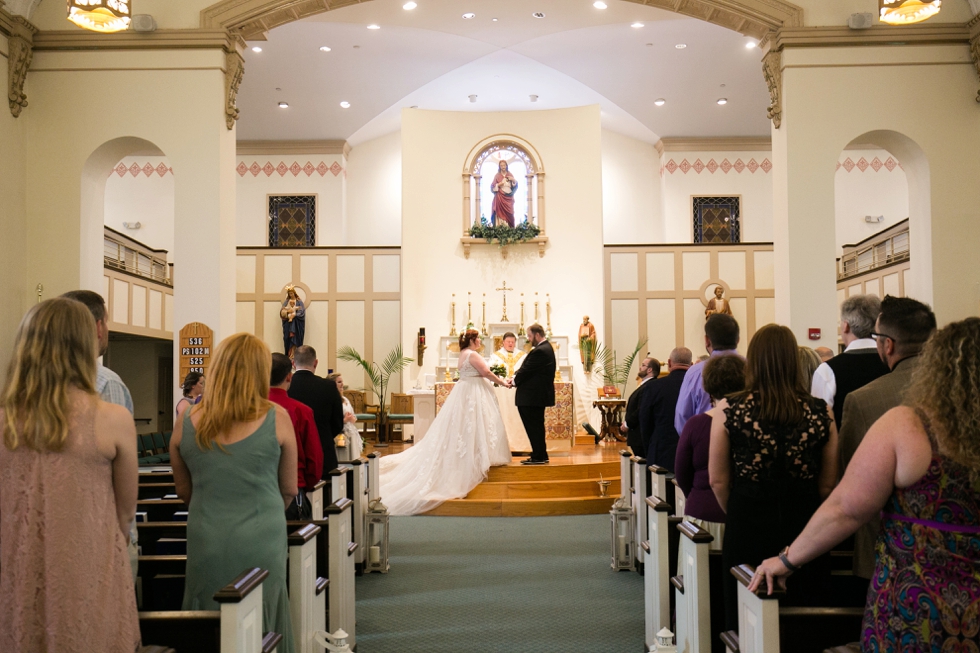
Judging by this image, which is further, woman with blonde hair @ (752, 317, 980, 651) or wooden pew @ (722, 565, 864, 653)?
wooden pew @ (722, 565, 864, 653)

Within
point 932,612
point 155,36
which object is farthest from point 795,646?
point 155,36

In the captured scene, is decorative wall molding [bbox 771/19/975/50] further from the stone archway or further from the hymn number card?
the hymn number card

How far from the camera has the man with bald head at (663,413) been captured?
18.3 feet

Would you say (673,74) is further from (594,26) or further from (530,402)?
(530,402)

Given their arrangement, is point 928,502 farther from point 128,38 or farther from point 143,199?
point 143,199

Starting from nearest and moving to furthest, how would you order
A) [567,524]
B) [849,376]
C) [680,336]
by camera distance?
[849,376], [567,524], [680,336]


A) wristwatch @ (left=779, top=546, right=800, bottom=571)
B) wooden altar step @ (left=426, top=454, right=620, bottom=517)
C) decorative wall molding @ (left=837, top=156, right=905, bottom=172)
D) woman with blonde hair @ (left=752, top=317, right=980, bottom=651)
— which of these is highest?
decorative wall molding @ (left=837, top=156, right=905, bottom=172)

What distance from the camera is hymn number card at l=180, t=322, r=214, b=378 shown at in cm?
826

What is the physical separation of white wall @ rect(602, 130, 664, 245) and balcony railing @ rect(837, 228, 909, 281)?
3.95m

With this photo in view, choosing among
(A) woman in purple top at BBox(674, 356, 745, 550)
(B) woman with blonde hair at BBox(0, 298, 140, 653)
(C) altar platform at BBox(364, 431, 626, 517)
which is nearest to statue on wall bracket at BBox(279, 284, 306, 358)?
(C) altar platform at BBox(364, 431, 626, 517)

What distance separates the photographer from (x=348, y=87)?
50.4 feet

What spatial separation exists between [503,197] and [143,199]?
7.41 m

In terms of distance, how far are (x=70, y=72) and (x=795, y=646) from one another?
861 cm

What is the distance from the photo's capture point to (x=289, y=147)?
58.7ft
